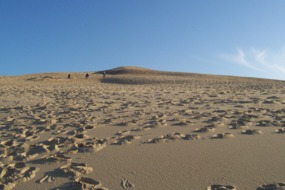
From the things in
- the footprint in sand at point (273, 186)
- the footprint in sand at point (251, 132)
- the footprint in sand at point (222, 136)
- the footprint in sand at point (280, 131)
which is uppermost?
the footprint in sand at point (280, 131)

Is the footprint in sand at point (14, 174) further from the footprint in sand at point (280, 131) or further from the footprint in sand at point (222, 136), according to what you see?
the footprint in sand at point (280, 131)

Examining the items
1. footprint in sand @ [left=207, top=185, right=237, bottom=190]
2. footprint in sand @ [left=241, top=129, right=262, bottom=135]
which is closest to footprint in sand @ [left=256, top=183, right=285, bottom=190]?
footprint in sand @ [left=207, top=185, right=237, bottom=190]

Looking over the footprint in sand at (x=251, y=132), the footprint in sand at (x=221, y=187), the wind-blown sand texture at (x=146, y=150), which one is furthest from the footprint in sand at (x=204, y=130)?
the footprint in sand at (x=221, y=187)

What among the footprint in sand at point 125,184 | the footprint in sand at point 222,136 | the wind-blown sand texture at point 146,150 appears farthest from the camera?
the footprint in sand at point 222,136

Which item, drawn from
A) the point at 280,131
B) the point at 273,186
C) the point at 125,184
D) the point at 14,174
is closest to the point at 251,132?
the point at 280,131

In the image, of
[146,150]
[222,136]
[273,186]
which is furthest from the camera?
[222,136]

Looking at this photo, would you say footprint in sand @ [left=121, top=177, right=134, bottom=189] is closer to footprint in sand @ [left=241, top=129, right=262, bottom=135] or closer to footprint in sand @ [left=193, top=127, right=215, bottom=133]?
footprint in sand @ [left=193, top=127, right=215, bottom=133]

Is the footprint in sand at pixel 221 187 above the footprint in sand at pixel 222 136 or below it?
below

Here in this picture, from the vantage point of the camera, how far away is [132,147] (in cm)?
484

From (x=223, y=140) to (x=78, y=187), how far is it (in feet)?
8.95

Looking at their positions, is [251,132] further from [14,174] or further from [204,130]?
[14,174]

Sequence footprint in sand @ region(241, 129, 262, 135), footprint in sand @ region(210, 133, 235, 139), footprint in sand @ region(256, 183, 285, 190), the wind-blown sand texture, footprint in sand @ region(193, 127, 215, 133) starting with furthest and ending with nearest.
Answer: footprint in sand @ region(193, 127, 215, 133), footprint in sand @ region(241, 129, 262, 135), footprint in sand @ region(210, 133, 235, 139), the wind-blown sand texture, footprint in sand @ region(256, 183, 285, 190)

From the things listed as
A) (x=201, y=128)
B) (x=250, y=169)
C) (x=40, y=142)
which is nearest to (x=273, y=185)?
(x=250, y=169)

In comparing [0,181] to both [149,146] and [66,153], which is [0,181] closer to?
[66,153]
